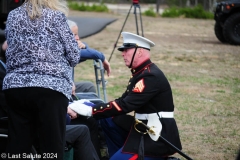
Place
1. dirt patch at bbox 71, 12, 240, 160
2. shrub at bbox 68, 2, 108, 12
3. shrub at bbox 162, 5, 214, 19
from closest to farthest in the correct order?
dirt patch at bbox 71, 12, 240, 160 < shrub at bbox 162, 5, 214, 19 < shrub at bbox 68, 2, 108, 12

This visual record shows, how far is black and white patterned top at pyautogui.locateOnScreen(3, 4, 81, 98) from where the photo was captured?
4473mm

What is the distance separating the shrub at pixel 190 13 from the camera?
27.7m

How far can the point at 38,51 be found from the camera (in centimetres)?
448

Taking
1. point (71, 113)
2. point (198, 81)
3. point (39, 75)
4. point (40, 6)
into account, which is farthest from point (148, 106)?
point (198, 81)

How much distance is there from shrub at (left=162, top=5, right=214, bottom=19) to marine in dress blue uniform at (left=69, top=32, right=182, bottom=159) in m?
22.7

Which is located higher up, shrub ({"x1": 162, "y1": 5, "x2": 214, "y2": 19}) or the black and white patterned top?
the black and white patterned top

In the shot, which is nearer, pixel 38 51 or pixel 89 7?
pixel 38 51

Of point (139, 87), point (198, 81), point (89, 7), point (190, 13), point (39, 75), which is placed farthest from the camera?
point (89, 7)

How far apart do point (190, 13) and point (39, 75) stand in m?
24.1

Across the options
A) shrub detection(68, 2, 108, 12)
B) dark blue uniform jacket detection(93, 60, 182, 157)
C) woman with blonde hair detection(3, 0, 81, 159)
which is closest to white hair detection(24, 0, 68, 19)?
woman with blonde hair detection(3, 0, 81, 159)

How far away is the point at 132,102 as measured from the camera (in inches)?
204

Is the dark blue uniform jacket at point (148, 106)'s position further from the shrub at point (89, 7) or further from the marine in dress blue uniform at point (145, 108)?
the shrub at point (89, 7)

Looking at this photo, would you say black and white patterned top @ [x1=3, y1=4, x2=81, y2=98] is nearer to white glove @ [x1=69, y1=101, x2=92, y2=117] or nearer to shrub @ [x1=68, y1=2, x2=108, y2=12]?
white glove @ [x1=69, y1=101, x2=92, y2=117]

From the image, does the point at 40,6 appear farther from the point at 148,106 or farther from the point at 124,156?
the point at 124,156
